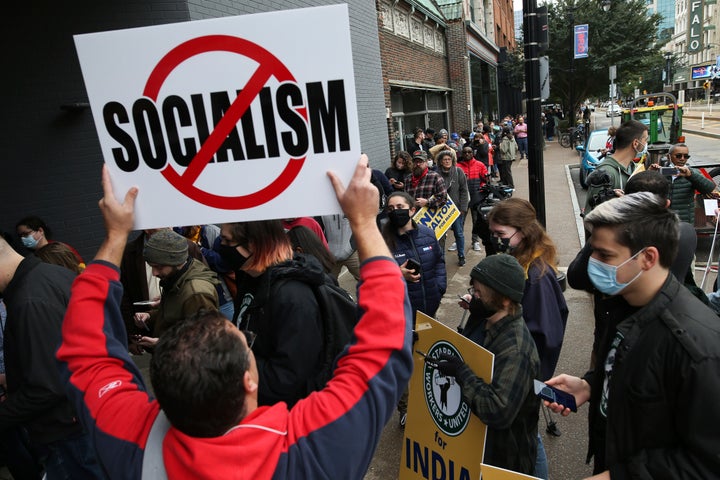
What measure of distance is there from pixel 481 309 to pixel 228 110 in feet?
5.78

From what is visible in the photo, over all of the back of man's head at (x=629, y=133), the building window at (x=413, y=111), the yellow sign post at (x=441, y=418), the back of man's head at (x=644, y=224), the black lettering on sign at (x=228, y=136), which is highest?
the building window at (x=413, y=111)

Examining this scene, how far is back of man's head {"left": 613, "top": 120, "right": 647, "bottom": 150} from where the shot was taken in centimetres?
465

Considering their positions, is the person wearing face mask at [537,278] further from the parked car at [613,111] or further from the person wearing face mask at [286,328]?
the parked car at [613,111]

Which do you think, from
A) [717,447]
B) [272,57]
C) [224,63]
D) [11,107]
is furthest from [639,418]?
[11,107]

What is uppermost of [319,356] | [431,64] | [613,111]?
[431,64]

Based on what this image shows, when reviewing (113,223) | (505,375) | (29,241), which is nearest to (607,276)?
(505,375)

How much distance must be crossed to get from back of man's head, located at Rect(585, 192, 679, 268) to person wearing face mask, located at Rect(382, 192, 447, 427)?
2.25 metres

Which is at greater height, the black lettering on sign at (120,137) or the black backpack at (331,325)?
the black lettering on sign at (120,137)

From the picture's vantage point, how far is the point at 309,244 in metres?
3.85

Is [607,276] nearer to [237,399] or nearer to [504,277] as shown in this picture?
[504,277]

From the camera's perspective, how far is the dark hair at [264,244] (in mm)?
2410

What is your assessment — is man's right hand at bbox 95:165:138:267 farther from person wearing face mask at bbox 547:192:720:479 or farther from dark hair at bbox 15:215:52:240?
dark hair at bbox 15:215:52:240

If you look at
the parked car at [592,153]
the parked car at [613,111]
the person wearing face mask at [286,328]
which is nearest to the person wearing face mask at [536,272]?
the person wearing face mask at [286,328]

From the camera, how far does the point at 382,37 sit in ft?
41.8
